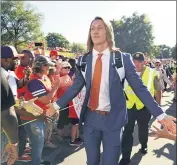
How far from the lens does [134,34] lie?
259 feet

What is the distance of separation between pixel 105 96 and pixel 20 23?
57112 mm

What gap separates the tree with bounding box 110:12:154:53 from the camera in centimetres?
7714

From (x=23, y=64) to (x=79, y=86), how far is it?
2.50 m

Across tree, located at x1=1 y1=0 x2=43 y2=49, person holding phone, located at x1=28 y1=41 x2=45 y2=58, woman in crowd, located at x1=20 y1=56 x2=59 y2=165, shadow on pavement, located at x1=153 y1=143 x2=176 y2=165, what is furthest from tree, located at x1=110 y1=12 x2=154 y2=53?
woman in crowd, located at x1=20 y1=56 x2=59 y2=165

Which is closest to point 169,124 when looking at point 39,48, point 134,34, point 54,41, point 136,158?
point 136,158

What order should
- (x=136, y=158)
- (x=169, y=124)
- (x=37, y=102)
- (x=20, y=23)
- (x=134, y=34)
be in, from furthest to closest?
(x=134, y=34)
(x=20, y=23)
(x=136, y=158)
(x=37, y=102)
(x=169, y=124)

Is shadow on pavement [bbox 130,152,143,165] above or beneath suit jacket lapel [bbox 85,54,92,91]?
beneath

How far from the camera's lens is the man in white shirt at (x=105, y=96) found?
285 cm

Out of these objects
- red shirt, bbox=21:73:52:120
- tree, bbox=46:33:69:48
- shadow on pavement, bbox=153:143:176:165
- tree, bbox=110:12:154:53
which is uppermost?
tree, bbox=110:12:154:53

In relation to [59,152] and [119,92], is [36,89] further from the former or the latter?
[59,152]

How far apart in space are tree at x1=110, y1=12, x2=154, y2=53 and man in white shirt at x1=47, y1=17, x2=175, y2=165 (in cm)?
7423

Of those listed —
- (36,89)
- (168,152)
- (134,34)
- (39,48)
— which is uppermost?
(134,34)

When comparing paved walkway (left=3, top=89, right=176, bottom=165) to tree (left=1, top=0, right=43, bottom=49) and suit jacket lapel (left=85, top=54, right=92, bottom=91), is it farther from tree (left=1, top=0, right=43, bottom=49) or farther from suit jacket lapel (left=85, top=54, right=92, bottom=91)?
tree (left=1, top=0, right=43, bottom=49)

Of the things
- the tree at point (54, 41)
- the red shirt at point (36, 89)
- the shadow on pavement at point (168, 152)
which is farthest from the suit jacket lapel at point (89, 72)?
the tree at point (54, 41)
